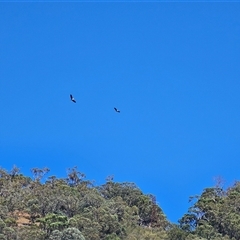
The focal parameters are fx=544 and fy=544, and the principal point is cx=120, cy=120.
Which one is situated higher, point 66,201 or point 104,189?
point 104,189

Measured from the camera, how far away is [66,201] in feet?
211

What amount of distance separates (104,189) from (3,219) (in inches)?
1015

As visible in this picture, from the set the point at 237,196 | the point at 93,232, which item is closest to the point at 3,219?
the point at 93,232

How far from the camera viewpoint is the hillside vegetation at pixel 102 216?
2141 inches

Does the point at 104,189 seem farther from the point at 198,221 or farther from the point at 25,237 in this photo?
the point at 25,237

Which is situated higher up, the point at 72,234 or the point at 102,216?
the point at 102,216

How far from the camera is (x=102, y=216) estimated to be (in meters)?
59.5

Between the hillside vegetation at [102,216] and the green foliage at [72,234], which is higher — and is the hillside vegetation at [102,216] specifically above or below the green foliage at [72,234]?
above

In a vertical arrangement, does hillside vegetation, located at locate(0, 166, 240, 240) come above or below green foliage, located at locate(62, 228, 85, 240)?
above

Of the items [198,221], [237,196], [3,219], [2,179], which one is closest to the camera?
[3,219]

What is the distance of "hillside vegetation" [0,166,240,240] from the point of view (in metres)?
54.4

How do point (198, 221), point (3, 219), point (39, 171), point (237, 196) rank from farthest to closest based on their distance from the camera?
point (39, 171), point (237, 196), point (198, 221), point (3, 219)

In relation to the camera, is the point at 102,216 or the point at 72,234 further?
the point at 102,216

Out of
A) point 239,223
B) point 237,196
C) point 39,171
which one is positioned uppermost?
point 39,171
